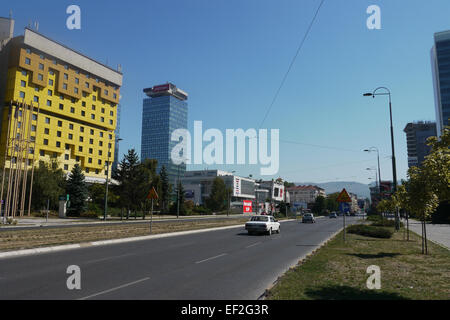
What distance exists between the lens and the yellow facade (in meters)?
62.7

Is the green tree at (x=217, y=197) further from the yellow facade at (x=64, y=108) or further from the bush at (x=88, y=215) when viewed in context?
the bush at (x=88, y=215)

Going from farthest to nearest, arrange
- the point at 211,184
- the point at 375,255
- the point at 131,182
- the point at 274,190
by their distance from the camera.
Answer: the point at 274,190, the point at 211,184, the point at 131,182, the point at 375,255

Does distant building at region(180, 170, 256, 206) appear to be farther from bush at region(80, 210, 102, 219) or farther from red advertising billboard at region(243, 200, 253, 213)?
bush at region(80, 210, 102, 219)

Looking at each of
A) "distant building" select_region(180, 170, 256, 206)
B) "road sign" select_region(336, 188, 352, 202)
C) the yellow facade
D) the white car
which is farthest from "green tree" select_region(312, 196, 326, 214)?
"road sign" select_region(336, 188, 352, 202)

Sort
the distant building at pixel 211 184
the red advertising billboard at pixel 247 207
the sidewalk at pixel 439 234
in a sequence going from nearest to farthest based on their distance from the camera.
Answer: the sidewalk at pixel 439 234
the red advertising billboard at pixel 247 207
the distant building at pixel 211 184

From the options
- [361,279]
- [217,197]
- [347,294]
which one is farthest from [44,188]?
[347,294]

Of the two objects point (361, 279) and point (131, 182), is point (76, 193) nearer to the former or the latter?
point (131, 182)

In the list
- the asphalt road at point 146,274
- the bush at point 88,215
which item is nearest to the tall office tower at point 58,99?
the bush at point 88,215

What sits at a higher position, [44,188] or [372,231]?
[44,188]

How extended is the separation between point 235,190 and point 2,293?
5009 inches

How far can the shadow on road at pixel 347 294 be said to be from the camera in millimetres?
6672

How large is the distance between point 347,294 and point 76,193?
56.4 m

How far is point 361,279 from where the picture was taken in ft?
27.8
